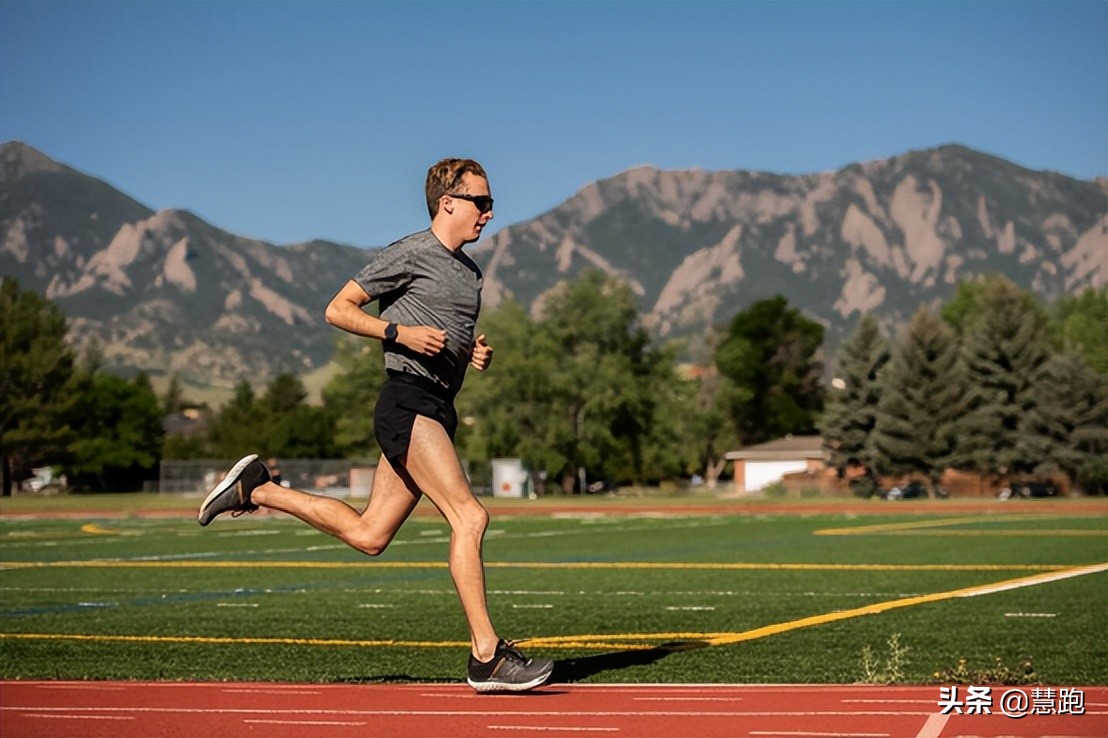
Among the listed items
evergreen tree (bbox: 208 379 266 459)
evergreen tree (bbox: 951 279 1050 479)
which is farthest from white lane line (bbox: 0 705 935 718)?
evergreen tree (bbox: 208 379 266 459)

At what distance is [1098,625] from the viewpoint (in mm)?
10953

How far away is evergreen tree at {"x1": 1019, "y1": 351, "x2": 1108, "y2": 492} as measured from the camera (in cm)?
8050

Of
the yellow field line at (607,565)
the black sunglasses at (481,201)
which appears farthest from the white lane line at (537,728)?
the yellow field line at (607,565)

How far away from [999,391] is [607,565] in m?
68.4

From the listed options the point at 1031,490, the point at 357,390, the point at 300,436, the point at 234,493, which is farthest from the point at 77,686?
the point at 300,436

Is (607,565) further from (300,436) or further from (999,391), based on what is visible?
(300,436)

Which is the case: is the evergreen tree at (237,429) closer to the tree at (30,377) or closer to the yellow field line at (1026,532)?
the tree at (30,377)

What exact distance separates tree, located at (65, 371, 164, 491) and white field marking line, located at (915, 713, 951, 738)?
107357 millimetres

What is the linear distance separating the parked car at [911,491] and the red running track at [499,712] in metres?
76.1

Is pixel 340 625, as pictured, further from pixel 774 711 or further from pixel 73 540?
pixel 73 540

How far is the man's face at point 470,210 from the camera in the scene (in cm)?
748

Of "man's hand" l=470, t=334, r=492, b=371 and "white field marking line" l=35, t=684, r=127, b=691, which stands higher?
"man's hand" l=470, t=334, r=492, b=371

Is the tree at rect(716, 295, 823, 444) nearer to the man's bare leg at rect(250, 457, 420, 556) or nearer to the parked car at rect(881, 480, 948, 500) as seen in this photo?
the parked car at rect(881, 480, 948, 500)

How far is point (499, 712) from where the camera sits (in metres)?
6.41
